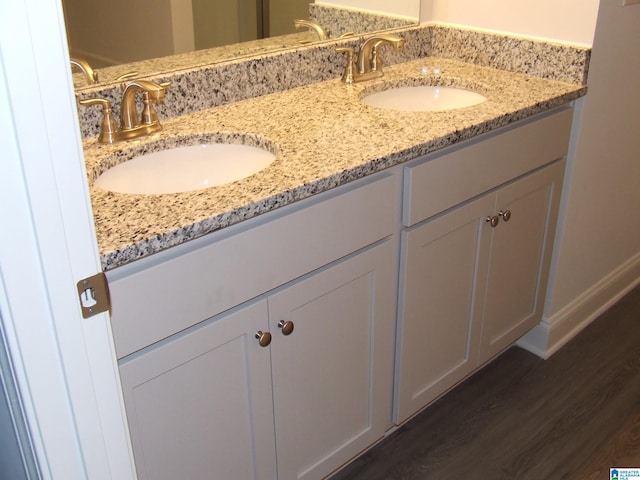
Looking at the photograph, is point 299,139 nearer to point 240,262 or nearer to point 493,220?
point 240,262

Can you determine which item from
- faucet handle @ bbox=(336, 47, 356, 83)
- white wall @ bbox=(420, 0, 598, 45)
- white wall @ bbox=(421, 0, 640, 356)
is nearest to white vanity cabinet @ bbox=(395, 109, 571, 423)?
white wall @ bbox=(421, 0, 640, 356)

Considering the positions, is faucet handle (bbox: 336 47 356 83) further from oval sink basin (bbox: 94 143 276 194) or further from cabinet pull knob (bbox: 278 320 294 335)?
cabinet pull knob (bbox: 278 320 294 335)

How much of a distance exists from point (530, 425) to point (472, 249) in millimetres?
586

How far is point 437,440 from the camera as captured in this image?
189cm

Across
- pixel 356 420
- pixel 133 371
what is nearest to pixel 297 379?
pixel 356 420

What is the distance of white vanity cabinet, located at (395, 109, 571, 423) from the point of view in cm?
157

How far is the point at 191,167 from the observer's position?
1484mm

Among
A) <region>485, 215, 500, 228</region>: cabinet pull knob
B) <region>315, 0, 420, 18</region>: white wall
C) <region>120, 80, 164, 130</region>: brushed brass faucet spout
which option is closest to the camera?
<region>120, 80, 164, 130</region>: brushed brass faucet spout

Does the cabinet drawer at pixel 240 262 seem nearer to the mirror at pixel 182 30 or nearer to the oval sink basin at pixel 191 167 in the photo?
the oval sink basin at pixel 191 167

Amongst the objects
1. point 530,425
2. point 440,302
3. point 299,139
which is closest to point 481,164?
point 440,302

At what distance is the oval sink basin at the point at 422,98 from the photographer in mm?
1914

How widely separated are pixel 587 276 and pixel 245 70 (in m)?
1.40

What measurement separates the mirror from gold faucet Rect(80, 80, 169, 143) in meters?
0.09

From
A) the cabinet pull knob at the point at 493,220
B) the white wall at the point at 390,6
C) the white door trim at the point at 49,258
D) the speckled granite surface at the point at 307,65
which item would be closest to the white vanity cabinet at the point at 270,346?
the white door trim at the point at 49,258
